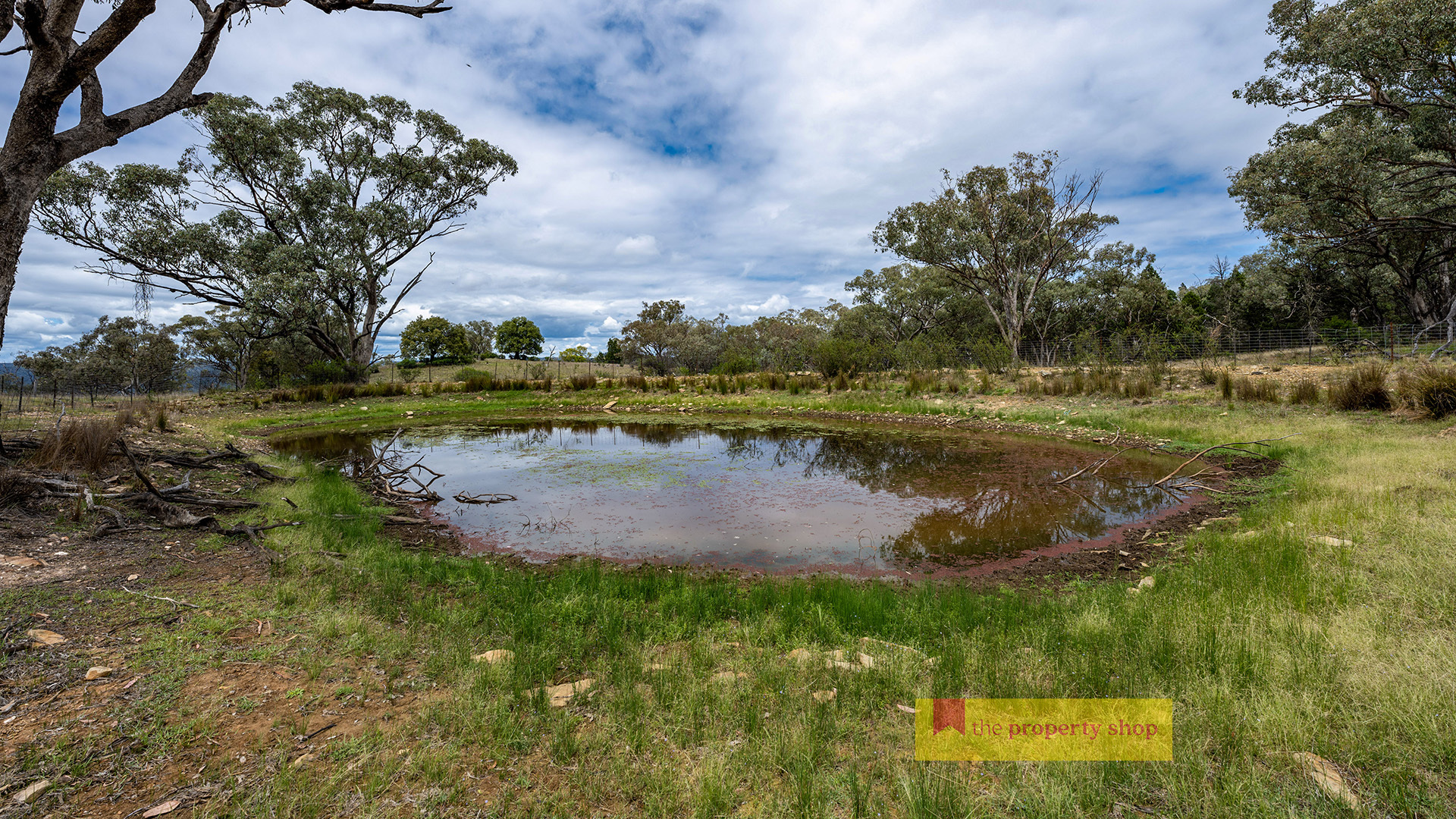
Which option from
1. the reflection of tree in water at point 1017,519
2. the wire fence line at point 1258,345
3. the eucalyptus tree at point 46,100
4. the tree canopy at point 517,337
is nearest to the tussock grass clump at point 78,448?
the eucalyptus tree at point 46,100

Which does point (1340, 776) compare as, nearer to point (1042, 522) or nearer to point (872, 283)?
point (1042, 522)

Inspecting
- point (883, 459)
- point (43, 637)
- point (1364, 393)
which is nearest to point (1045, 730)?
point (43, 637)

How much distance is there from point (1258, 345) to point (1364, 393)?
31.6 m

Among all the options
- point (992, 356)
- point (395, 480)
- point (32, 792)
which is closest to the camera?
point (32, 792)

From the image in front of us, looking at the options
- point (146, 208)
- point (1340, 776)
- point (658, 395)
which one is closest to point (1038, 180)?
point (658, 395)

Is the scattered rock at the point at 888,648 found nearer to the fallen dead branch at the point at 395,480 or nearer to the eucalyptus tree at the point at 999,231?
the fallen dead branch at the point at 395,480

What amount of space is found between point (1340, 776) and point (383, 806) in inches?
145

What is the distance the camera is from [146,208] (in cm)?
2208

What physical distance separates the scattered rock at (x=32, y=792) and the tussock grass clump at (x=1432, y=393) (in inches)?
678

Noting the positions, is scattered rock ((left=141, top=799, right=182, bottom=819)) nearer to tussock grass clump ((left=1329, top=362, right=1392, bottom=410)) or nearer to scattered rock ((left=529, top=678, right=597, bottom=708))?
scattered rock ((left=529, top=678, right=597, bottom=708))

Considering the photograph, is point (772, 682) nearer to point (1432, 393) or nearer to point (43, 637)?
point (43, 637)

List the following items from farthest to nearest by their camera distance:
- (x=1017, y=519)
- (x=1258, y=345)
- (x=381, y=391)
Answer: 1. (x=1258, y=345)
2. (x=381, y=391)
3. (x=1017, y=519)

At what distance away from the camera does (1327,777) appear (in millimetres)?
1982

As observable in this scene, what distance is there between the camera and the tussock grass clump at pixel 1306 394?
1259 cm
